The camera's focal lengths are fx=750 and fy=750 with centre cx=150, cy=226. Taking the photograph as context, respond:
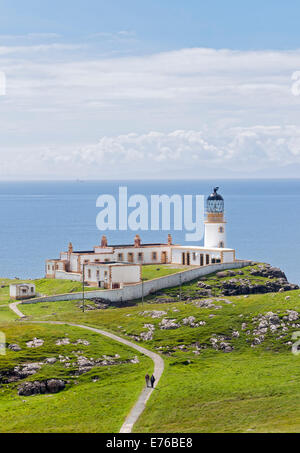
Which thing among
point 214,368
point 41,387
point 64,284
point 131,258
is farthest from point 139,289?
point 41,387

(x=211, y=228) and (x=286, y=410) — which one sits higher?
(x=211, y=228)

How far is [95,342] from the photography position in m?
83.9

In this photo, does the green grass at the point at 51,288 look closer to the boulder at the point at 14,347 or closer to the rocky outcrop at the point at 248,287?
the rocky outcrop at the point at 248,287

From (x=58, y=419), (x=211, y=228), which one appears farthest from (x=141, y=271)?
(x=58, y=419)

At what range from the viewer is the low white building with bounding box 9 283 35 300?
112 m

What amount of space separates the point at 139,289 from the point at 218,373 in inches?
1542

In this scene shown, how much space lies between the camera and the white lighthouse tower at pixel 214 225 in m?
132

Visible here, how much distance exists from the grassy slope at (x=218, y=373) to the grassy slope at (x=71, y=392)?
3069 mm

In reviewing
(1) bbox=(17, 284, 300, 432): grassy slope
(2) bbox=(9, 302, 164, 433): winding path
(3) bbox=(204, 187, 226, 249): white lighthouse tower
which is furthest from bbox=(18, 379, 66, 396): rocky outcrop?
(3) bbox=(204, 187, 226, 249): white lighthouse tower

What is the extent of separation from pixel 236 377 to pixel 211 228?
6135 centimetres

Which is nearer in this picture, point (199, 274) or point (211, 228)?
point (199, 274)

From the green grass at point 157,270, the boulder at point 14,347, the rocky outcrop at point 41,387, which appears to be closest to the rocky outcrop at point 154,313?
the boulder at point 14,347

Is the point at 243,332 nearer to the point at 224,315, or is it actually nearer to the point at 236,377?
the point at 224,315
